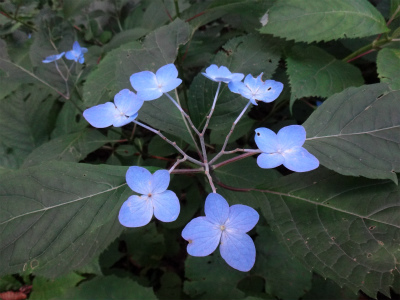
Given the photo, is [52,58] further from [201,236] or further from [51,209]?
[201,236]

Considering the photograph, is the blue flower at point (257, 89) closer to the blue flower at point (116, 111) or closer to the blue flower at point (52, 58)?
the blue flower at point (116, 111)

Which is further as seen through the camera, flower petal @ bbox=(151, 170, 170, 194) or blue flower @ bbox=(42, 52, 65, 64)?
blue flower @ bbox=(42, 52, 65, 64)

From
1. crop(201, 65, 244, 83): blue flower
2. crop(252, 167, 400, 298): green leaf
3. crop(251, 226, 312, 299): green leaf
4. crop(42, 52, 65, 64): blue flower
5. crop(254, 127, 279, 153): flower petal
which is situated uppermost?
crop(201, 65, 244, 83): blue flower

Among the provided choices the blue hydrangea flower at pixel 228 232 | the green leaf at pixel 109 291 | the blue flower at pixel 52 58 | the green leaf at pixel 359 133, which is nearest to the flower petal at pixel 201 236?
the blue hydrangea flower at pixel 228 232

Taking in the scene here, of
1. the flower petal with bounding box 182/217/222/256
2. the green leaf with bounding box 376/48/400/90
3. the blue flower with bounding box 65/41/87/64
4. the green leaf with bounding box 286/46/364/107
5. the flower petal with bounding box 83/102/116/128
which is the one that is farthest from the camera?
the blue flower with bounding box 65/41/87/64

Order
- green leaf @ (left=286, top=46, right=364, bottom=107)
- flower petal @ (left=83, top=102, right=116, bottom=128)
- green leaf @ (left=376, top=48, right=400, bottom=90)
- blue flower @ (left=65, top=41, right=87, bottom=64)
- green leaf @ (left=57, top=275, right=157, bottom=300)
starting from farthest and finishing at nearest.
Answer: blue flower @ (left=65, top=41, right=87, bottom=64) → green leaf @ (left=57, top=275, right=157, bottom=300) → green leaf @ (left=286, top=46, right=364, bottom=107) → green leaf @ (left=376, top=48, right=400, bottom=90) → flower petal @ (left=83, top=102, right=116, bottom=128)

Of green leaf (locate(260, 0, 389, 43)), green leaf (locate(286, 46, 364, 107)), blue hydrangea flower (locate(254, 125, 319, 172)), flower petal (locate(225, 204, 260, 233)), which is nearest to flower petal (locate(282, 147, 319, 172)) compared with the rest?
blue hydrangea flower (locate(254, 125, 319, 172))

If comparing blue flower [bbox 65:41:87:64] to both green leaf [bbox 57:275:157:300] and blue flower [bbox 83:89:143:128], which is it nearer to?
blue flower [bbox 83:89:143:128]
